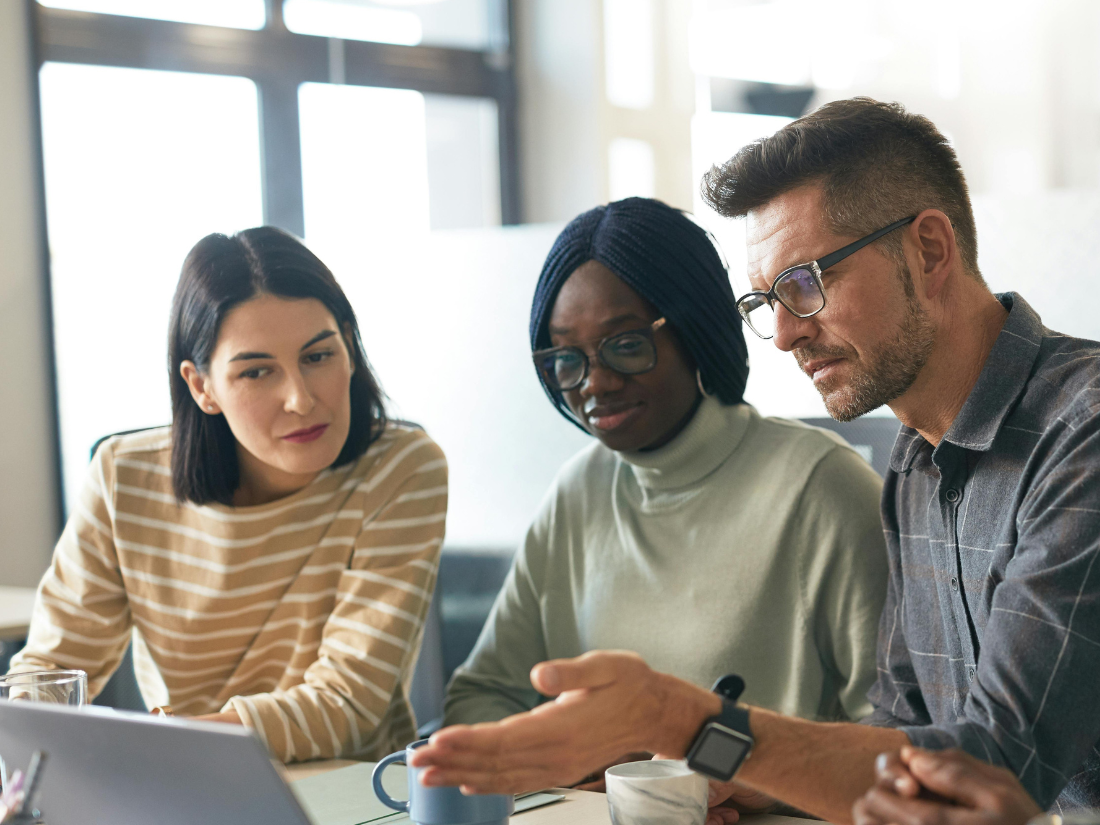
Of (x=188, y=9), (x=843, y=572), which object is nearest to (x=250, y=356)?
(x=843, y=572)

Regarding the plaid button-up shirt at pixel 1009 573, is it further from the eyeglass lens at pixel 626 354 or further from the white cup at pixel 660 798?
the eyeglass lens at pixel 626 354

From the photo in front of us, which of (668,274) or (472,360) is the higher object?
(668,274)

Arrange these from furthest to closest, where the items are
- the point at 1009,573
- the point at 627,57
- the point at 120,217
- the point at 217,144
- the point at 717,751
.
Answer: the point at 627,57
the point at 217,144
the point at 120,217
the point at 1009,573
the point at 717,751

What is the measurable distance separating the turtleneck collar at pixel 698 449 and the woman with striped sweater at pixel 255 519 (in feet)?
1.08

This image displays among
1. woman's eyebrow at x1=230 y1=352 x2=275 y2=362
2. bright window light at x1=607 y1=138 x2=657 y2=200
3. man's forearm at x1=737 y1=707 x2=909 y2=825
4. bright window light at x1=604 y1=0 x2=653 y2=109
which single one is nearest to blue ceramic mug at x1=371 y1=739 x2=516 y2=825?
man's forearm at x1=737 y1=707 x2=909 y2=825

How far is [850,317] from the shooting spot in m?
1.25

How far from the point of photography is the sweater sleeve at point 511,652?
67.4 inches

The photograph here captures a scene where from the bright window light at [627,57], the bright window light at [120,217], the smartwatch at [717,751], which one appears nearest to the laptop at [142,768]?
the smartwatch at [717,751]

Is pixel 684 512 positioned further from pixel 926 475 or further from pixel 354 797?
pixel 354 797

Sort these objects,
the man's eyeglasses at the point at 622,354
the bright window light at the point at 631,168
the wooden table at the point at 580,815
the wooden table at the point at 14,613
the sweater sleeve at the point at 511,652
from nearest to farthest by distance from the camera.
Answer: the wooden table at the point at 580,815 < the man's eyeglasses at the point at 622,354 < the sweater sleeve at the point at 511,652 < the wooden table at the point at 14,613 < the bright window light at the point at 631,168

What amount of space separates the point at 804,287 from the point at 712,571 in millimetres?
528

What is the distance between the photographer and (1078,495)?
1.03m

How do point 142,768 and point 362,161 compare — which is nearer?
point 142,768

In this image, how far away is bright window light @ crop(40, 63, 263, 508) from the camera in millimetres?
3148
